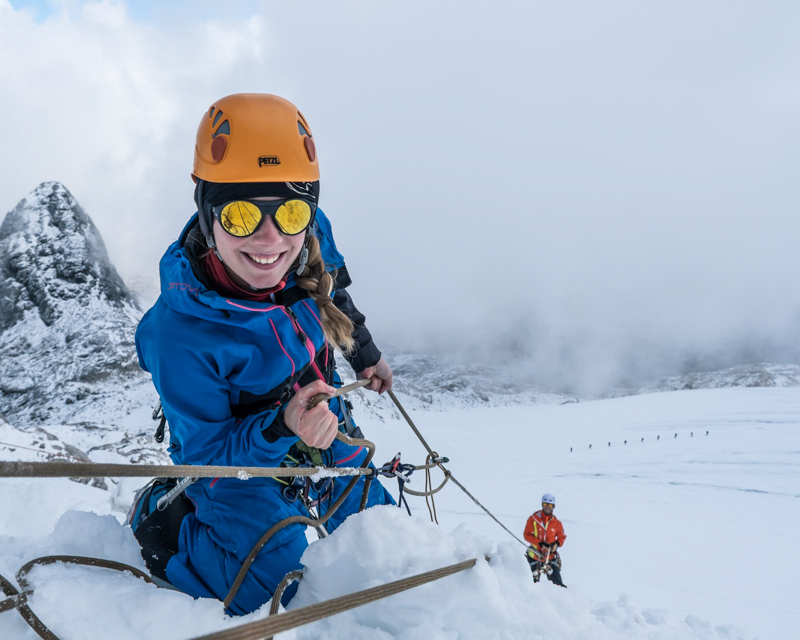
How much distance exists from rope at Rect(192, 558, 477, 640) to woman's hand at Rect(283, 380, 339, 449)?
0.49 m

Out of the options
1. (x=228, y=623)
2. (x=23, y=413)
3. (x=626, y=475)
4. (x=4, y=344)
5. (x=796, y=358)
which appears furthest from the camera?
(x=796, y=358)

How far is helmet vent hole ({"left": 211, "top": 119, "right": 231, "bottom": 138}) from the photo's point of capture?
180cm

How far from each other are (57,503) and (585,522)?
10817 mm

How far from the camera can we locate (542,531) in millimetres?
7469

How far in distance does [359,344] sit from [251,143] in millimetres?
1304

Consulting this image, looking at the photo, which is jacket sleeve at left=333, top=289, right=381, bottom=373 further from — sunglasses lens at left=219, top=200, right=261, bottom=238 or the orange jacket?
the orange jacket

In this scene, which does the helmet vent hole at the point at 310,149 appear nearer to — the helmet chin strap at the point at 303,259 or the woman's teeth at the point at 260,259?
the helmet chin strap at the point at 303,259

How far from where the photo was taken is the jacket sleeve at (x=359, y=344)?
2750 mm

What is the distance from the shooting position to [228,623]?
4.74 ft

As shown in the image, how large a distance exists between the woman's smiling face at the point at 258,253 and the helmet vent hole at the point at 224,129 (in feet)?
1.04

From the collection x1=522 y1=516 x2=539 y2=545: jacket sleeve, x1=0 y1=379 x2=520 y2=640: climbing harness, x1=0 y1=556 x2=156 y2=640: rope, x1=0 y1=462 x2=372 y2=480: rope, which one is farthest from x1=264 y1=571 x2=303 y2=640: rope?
x1=522 y1=516 x2=539 y2=545: jacket sleeve

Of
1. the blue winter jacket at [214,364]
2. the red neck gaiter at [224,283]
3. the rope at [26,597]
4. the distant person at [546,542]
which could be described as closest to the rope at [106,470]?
the blue winter jacket at [214,364]

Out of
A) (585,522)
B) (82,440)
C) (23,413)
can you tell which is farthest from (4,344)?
(585,522)

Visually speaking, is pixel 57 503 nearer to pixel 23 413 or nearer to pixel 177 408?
pixel 177 408
